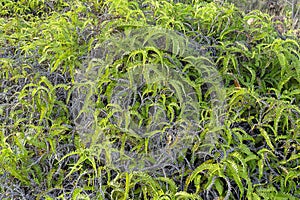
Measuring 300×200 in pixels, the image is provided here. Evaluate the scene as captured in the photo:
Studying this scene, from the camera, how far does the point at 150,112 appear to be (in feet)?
6.42

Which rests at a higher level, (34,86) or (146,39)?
(146,39)

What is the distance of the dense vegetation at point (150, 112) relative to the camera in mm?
1755

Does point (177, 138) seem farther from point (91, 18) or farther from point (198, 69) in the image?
point (91, 18)

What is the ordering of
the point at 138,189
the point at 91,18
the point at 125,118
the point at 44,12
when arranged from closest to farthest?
the point at 138,189
the point at 125,118
the point at 91,18
the point at 44,12

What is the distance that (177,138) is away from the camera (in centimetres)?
181

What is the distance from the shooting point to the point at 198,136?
71.6 inches

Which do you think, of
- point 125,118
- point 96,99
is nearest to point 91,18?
point 96,99

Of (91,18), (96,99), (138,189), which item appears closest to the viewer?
(138,189)

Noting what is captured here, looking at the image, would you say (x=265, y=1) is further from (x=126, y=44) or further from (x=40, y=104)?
(x=40, y=104)

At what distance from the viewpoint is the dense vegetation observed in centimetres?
175

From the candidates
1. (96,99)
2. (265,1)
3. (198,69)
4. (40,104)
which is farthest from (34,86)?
(265,1)

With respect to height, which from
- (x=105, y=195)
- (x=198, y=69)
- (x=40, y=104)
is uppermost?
(x=198, y=69)

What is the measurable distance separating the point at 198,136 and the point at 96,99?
0.58 meters

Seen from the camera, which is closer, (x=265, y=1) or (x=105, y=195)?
(x=105, y=195)
